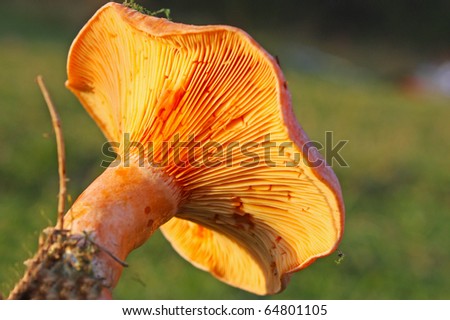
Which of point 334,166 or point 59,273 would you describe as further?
point 334,166

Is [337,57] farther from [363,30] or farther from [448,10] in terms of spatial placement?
[448,10]

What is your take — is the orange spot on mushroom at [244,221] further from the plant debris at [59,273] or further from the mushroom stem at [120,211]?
the plant debris at [59,273]
